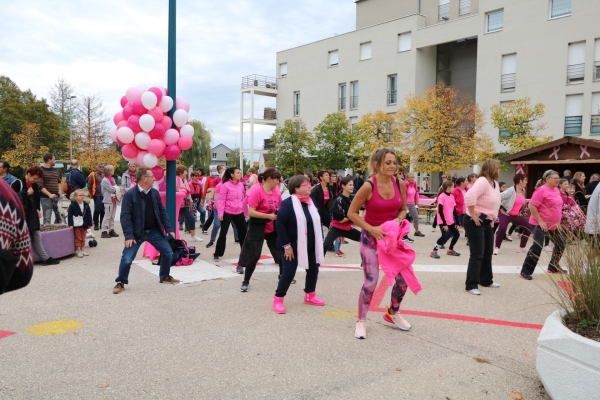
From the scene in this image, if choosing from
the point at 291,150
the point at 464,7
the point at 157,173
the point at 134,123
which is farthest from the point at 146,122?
the point at 464,7

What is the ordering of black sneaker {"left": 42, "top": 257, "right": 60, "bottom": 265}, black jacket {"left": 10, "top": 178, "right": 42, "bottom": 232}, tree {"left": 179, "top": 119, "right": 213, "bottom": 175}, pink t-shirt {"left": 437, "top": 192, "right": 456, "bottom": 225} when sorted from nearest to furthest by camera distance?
black jacket {"left": 10, "top": 178, "right": 42, "bottom": 232}, black sneaker {"left": 42, "top": 257, "right": 60, "bottom": 265}, pink t-shirt {"left": 437, "top": 192, "right": 456, "bottom": 225}, tree {"left": 179, "top": 119, "right": 213, "bottom": 175}

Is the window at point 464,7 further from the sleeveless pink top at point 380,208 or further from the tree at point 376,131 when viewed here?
the sleeveless pink top at point 380,208

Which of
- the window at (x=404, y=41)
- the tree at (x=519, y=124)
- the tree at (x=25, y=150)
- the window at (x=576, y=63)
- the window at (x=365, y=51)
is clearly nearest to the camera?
the tree at (x=519, y=124)

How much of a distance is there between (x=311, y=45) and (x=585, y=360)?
4187 cm

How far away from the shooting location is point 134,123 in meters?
7.41

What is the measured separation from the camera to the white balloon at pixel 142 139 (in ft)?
24.4

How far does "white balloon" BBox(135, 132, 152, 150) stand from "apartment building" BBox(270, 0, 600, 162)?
25.4 m

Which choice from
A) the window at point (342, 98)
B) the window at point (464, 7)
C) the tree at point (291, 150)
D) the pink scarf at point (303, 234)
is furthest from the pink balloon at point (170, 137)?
the window at point (342, 98)

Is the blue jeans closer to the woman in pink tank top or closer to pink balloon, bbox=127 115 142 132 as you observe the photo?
pink balloon, bbox=127 115 142 132

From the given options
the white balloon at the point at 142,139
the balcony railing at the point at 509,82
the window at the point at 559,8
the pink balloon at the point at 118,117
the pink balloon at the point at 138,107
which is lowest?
the white balloon at the point at 142,139

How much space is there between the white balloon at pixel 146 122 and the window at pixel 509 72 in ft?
90.7

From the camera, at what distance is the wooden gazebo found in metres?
16.3

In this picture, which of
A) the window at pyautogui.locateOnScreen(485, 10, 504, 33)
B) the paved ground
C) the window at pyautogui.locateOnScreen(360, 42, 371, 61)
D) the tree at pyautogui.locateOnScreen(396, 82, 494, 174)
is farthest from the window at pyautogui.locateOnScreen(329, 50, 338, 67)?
the paved ground

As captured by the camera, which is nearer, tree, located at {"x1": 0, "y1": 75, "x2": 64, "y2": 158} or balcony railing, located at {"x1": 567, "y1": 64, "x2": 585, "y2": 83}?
balcony railing, located at {"x1": 567, "y1": 64, "x2": 585, "y2": 83}
